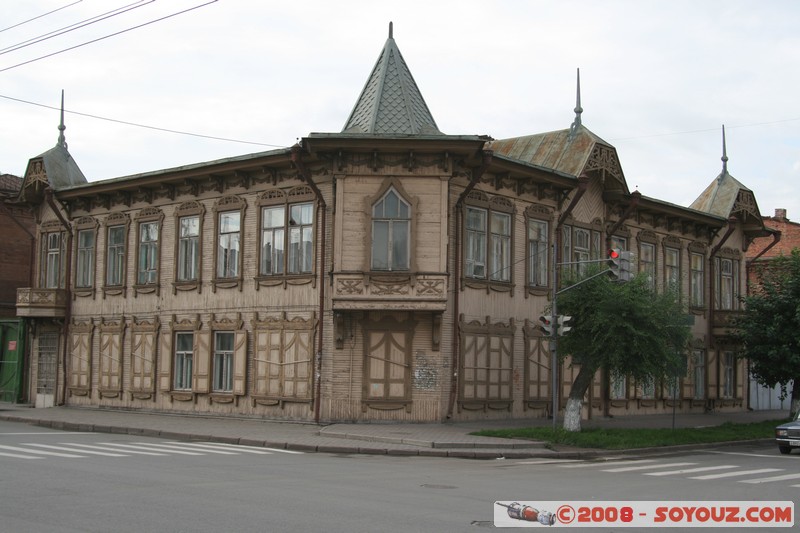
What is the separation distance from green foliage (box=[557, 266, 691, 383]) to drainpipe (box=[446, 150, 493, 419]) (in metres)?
3.30

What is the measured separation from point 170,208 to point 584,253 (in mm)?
14379

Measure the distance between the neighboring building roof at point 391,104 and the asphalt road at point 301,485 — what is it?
11118mm

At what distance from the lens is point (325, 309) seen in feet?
90.0

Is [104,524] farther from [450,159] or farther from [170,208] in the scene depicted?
[170,208]

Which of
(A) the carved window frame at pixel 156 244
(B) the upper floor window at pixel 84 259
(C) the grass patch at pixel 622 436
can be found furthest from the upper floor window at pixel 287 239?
(B) the upper floor window at pixel 84 259

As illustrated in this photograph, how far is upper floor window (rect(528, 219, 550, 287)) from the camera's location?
3086cm

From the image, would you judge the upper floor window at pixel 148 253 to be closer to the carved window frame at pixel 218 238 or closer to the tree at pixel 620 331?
the carved window frame at pixel 218 238

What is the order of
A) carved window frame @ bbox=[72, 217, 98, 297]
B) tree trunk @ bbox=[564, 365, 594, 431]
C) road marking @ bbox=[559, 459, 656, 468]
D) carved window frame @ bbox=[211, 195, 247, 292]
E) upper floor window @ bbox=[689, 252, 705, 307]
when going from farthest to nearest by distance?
upper floor window @ bbox=[689, 252, 705, 307]
carved window frame @ bbox=[72, 217, 98, 297]
carved window frame @ bbox=[211, 195, 247, 292]
tree trunk @ bbox=[564, 365, 594, 431]
road marking @ bbox=[559, 459, 656, 468]

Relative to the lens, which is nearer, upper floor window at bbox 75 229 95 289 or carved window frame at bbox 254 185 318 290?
carved window frame at bbox 254 185 318 290

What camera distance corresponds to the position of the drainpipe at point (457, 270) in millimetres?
27172

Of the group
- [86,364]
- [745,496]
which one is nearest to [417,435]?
[745,496]

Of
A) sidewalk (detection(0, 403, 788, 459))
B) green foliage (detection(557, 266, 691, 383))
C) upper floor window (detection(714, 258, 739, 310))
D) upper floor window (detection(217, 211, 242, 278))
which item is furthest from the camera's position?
upper floor window (detection(714, 258, 739, 310))

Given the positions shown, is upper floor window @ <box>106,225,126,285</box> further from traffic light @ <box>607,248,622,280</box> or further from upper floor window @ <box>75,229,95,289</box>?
traffic light @ <box>607,248,622,280</box>


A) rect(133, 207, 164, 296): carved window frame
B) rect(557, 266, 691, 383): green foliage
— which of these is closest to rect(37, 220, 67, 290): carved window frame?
rect(133, 207, 164, 296): carved window frame
